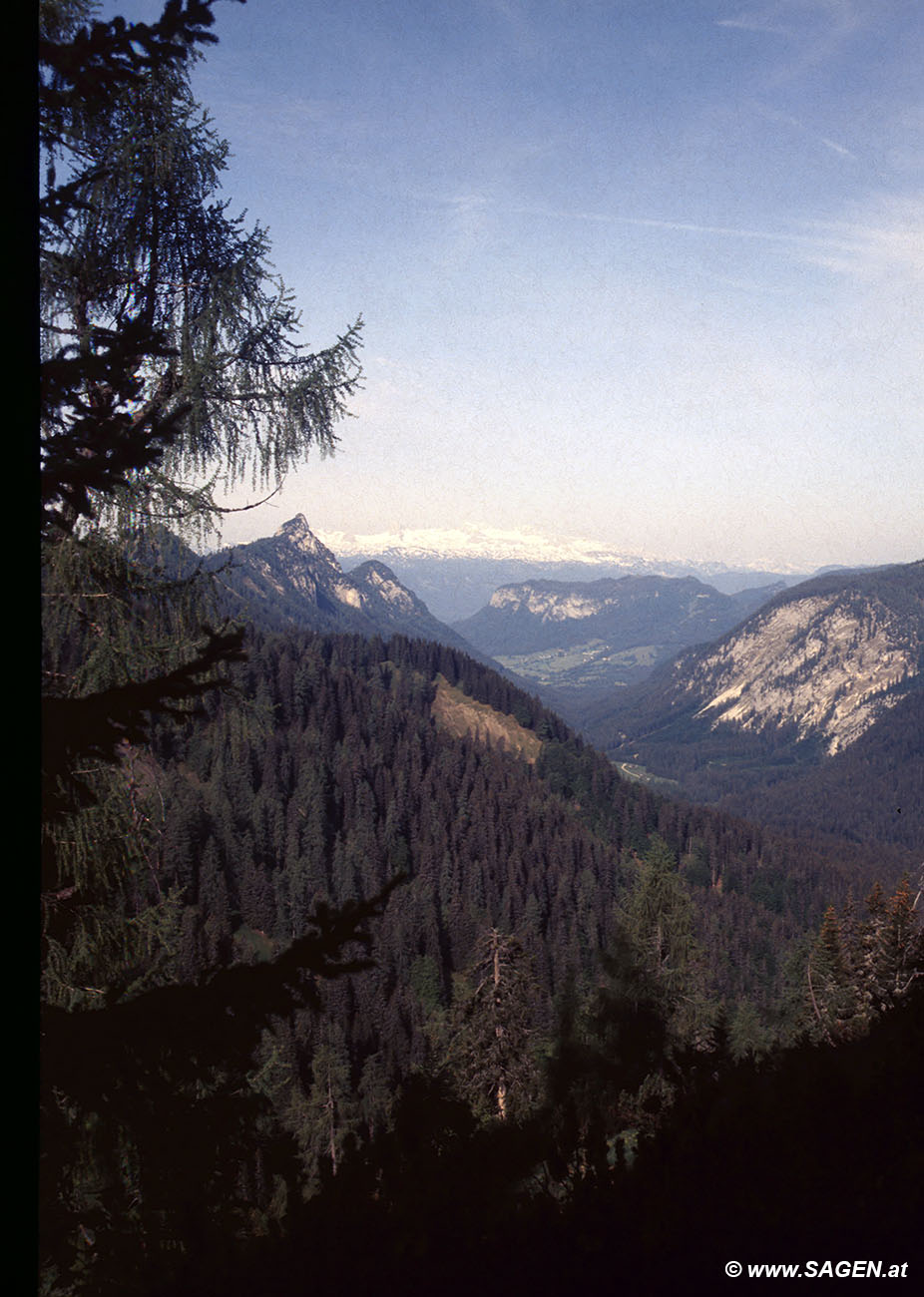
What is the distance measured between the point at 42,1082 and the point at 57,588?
147 inches

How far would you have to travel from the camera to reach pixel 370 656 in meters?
192

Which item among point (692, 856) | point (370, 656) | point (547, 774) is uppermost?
point (370, 656)

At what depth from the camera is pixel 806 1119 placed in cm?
527

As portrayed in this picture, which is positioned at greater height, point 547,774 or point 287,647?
point 287,647

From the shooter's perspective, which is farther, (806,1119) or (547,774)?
(547,774)

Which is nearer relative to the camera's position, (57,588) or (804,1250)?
(804,1250)

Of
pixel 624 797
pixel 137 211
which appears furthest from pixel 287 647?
pixel 137 211

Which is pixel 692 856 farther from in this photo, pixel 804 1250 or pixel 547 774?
pixel 804 1250

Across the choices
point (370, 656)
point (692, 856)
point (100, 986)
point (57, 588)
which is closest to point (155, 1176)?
point (100, 986)

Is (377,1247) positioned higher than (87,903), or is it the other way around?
(87,903)

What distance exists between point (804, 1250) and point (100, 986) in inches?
225

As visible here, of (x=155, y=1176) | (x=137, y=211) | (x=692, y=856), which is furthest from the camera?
(x=692, y=856)

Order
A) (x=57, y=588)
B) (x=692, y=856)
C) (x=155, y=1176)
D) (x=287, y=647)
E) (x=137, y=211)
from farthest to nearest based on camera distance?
(x=287, y=647)
(x=692, y=856)
(x=137, y=211)
(x=57, y=588)
(x=155, y=1176)

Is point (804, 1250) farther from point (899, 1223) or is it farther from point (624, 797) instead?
point (624, 797)
